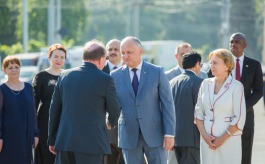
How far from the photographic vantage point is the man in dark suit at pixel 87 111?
31.0 feet

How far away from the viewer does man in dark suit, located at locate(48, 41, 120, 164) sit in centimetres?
945

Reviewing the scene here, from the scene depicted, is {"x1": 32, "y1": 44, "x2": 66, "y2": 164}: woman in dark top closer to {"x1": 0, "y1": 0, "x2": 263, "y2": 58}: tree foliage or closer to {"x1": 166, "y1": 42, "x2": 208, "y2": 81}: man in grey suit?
{"x1": 166, "y1": 42, "x2": 208, "y2": 81}: man in grey suit

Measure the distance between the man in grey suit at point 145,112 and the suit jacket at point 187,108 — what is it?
1.48 m

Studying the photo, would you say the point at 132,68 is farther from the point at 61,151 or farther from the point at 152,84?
the point at 61,151

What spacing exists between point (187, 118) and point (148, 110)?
1.76m

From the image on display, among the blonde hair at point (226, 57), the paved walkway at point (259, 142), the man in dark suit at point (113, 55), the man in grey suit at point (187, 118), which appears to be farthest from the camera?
the paved walkway at point (259, 142)

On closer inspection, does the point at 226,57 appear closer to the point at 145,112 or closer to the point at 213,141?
the point at 213,141

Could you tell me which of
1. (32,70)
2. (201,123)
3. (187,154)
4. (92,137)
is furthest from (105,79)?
(32,70)

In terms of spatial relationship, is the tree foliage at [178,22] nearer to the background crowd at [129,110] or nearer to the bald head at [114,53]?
the bald head at [114,53]

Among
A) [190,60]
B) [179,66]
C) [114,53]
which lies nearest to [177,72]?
[179,66]

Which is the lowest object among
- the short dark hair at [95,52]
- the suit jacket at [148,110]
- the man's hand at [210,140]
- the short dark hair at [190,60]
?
the man's hand at [210,140]

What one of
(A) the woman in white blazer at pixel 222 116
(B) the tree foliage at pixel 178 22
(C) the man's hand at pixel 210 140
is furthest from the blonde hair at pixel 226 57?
(B) the tree foliage at pixel 178 22

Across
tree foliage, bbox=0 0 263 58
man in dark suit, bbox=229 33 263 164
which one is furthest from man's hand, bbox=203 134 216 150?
tree foliage, bbox=0 0 263 58

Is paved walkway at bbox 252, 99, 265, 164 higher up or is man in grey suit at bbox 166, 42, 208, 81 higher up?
man in grey suit at bbox 166, 42, 208, 81
